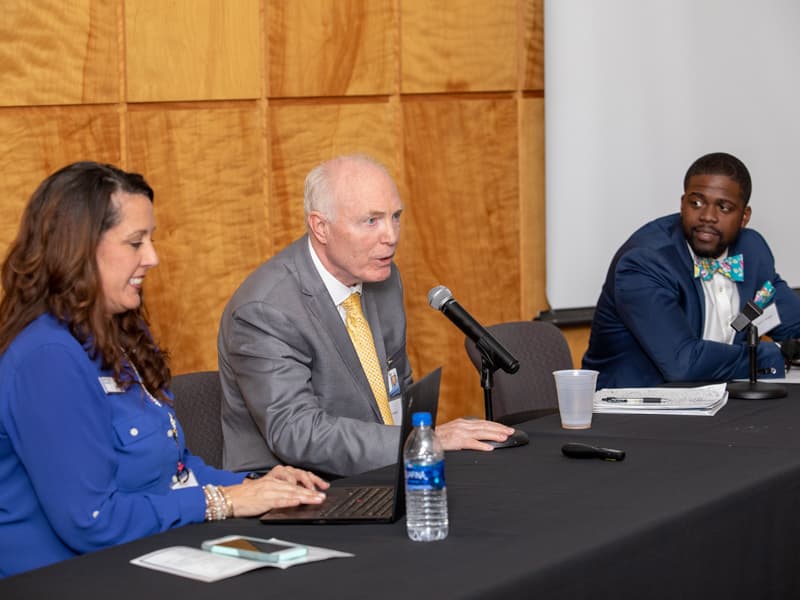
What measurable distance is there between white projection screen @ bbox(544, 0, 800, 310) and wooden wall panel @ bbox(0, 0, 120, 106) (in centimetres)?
203

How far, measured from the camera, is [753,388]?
343 cm

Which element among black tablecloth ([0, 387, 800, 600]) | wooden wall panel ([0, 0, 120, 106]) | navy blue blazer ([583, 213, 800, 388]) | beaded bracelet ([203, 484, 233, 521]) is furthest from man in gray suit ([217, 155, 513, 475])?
wooden wall panel ([0, 0, 120, 106])

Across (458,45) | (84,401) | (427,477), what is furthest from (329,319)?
(458,45)

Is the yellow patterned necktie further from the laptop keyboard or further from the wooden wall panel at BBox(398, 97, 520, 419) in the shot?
the wooden wall panel at BBox(398, 97, 520, 419)

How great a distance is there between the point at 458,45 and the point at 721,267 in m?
1.63

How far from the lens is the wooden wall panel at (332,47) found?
4.55 meters

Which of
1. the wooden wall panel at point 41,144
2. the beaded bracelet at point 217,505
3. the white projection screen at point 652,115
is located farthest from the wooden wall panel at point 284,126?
the beaded bracelet at point 217,505

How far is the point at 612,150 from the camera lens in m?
5.33

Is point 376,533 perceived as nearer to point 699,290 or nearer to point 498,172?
point 699,290

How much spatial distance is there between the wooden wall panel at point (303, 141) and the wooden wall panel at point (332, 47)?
0.06 m

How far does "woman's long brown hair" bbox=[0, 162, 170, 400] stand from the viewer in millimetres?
2203

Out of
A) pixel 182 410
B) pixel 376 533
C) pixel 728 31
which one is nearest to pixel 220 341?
pixel 182 410

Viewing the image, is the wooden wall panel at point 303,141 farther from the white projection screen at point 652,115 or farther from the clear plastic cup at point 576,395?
the clear plastic cup at point 576,395

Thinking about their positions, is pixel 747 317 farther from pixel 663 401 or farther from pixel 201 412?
pixel 201 412
